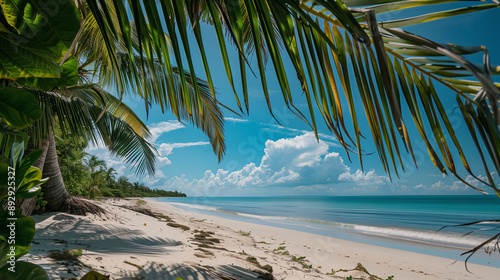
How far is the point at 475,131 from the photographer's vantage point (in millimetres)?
586

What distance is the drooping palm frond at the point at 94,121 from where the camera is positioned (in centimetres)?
366

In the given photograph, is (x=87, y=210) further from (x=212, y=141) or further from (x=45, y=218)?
(x=212, y=141)

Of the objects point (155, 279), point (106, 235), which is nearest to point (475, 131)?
point (155, 279)

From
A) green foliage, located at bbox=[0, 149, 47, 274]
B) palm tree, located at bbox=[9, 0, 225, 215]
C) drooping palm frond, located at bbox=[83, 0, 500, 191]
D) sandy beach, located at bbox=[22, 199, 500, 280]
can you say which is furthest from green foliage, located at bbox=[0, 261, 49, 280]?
palm tree, located at bbox=[9, 0, 225, 215]

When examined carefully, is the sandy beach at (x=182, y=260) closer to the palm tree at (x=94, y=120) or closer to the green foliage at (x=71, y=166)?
the palm tree at (x=94, y=120)

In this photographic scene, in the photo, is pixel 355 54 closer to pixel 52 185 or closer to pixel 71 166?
pixel 52 185

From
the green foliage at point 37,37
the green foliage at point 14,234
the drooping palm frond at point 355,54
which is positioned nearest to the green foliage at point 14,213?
the green foliage at point 14,234

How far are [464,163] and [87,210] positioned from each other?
514 cm

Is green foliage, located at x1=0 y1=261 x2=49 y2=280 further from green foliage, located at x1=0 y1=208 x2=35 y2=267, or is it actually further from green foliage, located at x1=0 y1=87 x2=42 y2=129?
green foliage, located at x1=0 y1=87 x2=42 y2=129

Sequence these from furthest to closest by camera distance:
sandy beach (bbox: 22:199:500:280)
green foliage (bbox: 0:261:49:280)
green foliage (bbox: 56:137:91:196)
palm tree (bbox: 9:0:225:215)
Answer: green foliage (bbox: 56:137:91:196) < palm tree (bbox: 9:0:225:215) < sandy beach (bbox: 22:199:500:280) < green foliage (bbox: 0:261:49:280)

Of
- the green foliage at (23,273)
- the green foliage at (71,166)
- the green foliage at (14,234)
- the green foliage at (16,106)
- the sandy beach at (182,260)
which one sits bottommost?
the sandy beach at (182,260)

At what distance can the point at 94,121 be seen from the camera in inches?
170

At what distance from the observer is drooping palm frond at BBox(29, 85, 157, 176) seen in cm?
366

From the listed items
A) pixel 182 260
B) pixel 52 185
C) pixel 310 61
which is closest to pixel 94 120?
pixel 52 185
